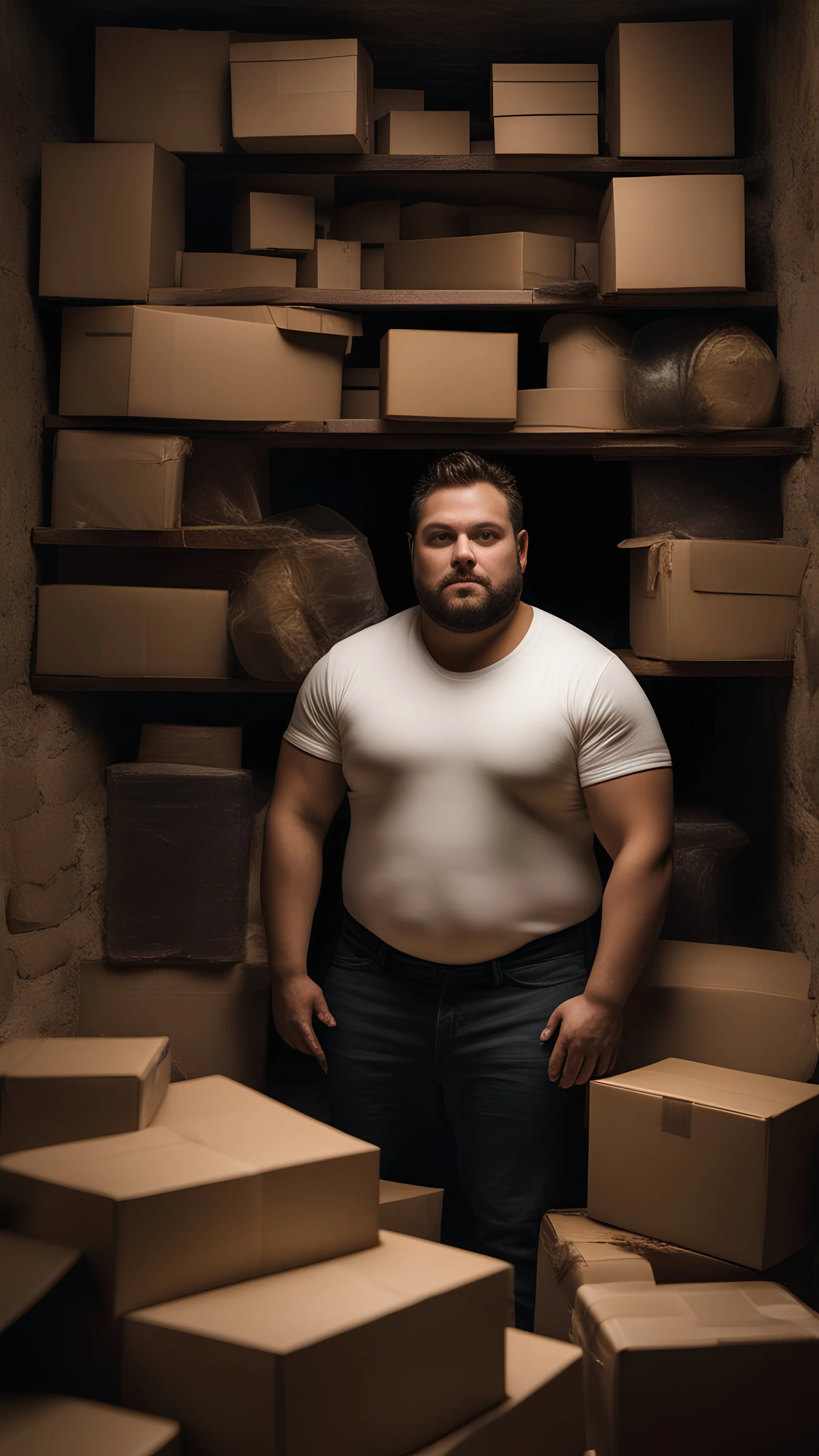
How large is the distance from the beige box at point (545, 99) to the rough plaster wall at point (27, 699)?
89 cm

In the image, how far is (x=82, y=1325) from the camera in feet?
3.58

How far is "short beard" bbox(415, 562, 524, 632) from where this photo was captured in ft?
6.18

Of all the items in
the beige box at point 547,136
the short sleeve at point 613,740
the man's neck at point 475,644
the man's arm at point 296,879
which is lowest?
the man's arm at point 296,879

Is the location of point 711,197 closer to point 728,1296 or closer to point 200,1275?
A: point 728,1296

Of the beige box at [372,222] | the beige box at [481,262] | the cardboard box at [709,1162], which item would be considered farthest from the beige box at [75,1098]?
the beige box at [372,222]

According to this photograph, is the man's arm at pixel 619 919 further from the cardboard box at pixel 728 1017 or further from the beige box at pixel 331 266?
the beige box at pixel 331 266

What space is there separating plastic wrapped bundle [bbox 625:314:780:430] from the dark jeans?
972 mm

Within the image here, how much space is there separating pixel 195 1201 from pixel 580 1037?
84 centimetres

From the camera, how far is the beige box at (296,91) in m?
A: 2.10

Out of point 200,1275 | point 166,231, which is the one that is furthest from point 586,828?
point 166,231

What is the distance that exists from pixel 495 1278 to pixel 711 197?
6.11 feet

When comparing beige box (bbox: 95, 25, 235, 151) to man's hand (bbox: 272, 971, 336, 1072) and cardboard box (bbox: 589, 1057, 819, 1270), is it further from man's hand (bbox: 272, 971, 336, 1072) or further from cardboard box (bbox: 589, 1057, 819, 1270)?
cardboard box (bbox: 589, 1057, 819, 1270)

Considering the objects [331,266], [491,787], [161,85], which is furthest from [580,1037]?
[161,85]

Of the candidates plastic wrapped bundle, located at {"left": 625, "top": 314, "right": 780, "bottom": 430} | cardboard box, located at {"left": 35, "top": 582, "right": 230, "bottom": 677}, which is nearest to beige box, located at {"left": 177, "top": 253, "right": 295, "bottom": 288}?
cardboard box, located at {"left": 35, "top": 582, "right": 230, "bottom": 677}
